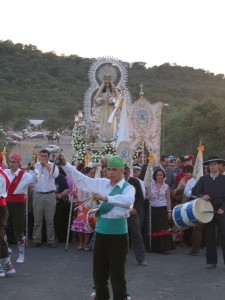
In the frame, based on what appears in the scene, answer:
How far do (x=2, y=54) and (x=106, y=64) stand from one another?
90.5 m

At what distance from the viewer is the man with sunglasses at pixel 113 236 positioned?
7.44 m

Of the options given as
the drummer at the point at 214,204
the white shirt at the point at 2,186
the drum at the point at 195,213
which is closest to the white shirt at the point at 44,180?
the drum at the point at 195,213

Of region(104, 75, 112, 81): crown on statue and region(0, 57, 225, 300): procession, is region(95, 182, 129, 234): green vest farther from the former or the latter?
region(104, 75, 112, 81): crown on statue

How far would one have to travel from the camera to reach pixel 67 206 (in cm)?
1432

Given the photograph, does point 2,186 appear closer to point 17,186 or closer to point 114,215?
point 17,186

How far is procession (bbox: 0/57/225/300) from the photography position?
754 centimetres

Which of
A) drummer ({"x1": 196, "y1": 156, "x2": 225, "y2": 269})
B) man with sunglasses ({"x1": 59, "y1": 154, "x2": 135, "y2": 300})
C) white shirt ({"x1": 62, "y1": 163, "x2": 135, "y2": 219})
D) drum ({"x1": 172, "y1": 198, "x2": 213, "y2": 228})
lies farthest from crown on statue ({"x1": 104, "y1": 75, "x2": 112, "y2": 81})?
man with sunglasses ({"x1": 59, "y1": 154, "x2": 135, "y2": 300})

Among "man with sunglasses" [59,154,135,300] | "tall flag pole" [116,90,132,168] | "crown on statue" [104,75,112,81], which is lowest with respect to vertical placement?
"man with sunglasses" [59,154,135,300]

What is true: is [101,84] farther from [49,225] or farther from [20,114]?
Result: [20,114]

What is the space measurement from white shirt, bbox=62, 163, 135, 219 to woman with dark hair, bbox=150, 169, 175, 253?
5401 millimetres

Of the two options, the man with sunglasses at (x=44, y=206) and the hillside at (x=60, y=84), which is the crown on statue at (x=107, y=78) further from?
the hillside at (x=60, y=84)

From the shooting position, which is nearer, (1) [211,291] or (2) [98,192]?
(2) [98,192]

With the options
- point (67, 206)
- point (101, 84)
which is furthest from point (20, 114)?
→ point (67, 206)

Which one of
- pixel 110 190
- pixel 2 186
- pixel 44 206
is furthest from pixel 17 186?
pixel 110 190
